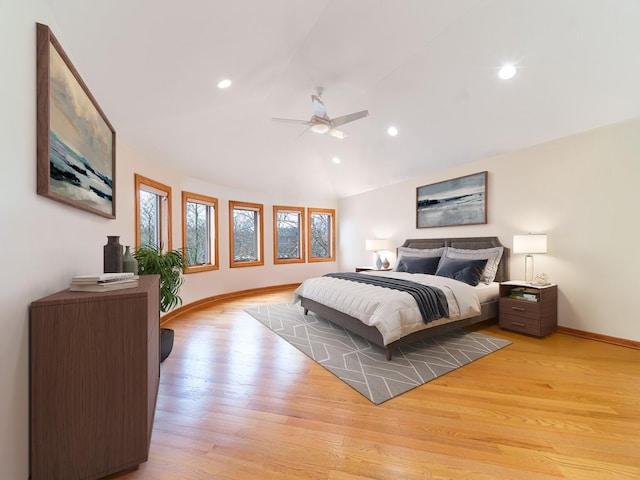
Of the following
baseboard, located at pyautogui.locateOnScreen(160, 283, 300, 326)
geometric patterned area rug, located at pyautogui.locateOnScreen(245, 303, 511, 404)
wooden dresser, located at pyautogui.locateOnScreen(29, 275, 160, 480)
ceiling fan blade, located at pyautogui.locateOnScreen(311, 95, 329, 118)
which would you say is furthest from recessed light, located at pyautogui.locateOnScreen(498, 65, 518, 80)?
baseboard, located at pyautogui.locateOnScreen(160, 283, 300, 326)

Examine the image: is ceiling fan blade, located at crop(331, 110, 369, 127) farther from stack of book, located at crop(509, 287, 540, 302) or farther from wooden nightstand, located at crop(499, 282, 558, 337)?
stack of book, located at crop(509, 287, 540, 302)

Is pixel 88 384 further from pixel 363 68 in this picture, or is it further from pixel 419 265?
pixel 419 265

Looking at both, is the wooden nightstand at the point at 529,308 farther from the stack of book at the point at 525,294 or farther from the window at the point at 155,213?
the window at the point at 155,213

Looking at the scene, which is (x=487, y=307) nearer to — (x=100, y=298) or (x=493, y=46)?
(x=493, y=46)

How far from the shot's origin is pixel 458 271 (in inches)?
150

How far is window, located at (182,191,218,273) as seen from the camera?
462 centimetres

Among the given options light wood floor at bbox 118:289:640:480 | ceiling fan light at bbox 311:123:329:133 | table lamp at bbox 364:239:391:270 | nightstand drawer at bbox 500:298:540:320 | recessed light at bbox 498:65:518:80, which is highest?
recessed light at bbox 498:65:518:80

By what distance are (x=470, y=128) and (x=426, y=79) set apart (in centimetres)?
99

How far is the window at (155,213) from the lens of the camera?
3752 mm

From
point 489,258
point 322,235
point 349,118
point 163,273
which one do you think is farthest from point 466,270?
point 322,235

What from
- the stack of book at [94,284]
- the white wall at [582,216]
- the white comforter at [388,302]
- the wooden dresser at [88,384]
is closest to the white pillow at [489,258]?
the white wall at [582,216]

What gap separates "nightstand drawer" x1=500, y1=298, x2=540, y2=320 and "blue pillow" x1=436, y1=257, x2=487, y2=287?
407 millimetres

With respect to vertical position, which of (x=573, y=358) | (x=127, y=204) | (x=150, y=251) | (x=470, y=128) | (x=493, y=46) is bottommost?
(x=573, y=358)

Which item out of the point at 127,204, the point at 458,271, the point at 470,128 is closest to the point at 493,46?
the point at 470,128
